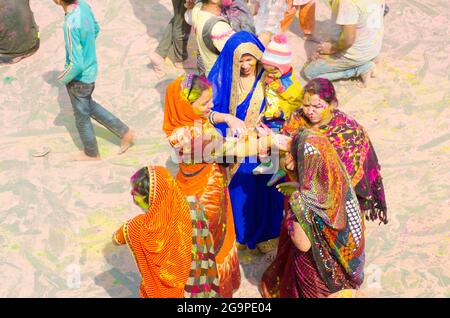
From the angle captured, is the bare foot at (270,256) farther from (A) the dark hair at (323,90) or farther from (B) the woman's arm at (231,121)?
(A) the dark hair at (323,90)

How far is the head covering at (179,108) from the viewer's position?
4.07 metres

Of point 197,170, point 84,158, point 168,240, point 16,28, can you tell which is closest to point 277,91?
point 197,170

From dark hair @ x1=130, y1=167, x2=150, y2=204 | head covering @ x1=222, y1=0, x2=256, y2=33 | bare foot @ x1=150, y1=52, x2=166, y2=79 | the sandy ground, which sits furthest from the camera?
bare foot @ x1=150, y1=52, x2=166, y2=79

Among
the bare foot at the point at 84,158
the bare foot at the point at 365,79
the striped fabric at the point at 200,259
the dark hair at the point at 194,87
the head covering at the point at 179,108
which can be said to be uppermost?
the dark hair at the point at 194,87

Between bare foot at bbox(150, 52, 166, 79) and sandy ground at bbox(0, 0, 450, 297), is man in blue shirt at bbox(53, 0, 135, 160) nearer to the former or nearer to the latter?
sandy ground at bbox(0, 0, 450, 297)

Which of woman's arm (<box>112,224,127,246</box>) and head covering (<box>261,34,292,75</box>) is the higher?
head covering (<box>261,34,292,75</box>)

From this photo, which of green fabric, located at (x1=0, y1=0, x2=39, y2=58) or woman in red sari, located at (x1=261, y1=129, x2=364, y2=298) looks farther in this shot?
green fabric, located at (x1=0, y1=0, x2=39, y2=58)

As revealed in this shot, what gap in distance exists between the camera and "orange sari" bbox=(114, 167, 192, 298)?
3406 millimetres

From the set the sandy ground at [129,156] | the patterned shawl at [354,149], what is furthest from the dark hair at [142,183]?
the sandy ground at [129,156]

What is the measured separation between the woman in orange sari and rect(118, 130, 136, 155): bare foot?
2.73 meters

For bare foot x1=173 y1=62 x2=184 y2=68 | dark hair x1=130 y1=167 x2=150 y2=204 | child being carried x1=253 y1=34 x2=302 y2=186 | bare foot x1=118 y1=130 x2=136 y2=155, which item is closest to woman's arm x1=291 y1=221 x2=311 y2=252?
child being carried x1=253 y1=34 x2=302 y2=186

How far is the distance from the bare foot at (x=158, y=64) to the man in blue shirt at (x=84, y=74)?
1402mm

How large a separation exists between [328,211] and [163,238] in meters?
1.00

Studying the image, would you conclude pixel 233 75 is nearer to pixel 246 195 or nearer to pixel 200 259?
pixel 246 195
